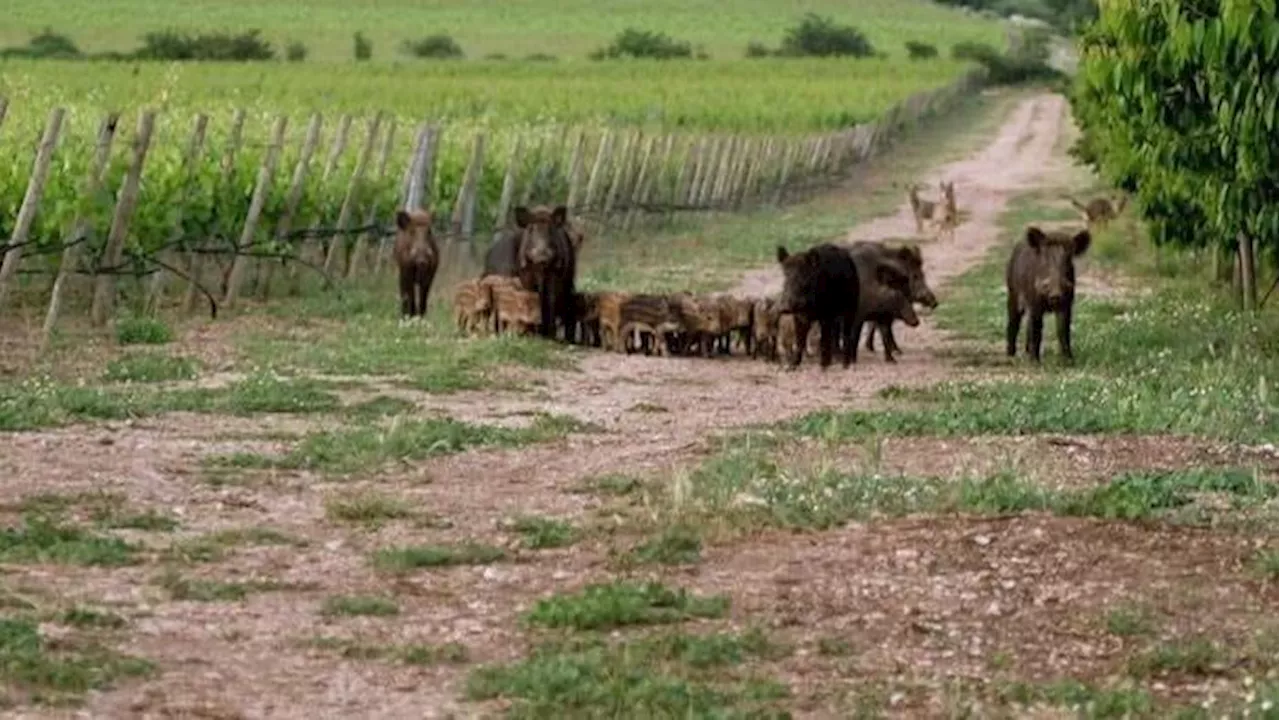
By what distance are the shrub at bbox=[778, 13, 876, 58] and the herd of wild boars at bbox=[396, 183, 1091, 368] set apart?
82124 mm

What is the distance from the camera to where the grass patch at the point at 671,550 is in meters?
10.3

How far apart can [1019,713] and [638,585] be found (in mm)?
2028

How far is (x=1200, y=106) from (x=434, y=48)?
73178 millimetres

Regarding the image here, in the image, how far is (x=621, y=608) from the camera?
30.1 feet

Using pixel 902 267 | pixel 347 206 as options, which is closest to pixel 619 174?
pixel 347 206

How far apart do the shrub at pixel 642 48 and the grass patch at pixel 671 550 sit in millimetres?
81956

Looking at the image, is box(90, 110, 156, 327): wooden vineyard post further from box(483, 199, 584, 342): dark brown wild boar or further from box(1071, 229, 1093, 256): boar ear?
box(1071, 229, 1093, 256): boar ear

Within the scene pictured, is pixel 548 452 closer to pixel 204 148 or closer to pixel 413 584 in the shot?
pixel 413 584

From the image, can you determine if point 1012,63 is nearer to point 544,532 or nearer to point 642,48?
point 642,48

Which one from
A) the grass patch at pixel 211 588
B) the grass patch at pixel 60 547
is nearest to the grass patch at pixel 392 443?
the grass patch at pixel 60 547

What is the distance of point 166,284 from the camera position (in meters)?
22.9

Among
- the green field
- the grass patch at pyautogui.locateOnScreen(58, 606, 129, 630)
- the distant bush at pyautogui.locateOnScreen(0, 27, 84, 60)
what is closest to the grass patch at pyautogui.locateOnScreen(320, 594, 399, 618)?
the grass patch at pyautogui.locateOnScreen(58, 606, 129, 630)

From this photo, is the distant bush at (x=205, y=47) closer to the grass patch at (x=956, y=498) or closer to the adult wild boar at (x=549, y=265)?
the adult wild boar at (x=549, y=265)

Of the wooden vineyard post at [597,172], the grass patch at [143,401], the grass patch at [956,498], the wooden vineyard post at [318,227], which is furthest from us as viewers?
the wooden vineyard post at [597,172]
